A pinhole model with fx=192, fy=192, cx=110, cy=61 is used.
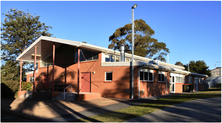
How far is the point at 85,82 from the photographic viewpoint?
20.2 m

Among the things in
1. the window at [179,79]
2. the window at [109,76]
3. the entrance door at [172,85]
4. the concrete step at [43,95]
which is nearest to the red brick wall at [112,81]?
the window at [109,76]

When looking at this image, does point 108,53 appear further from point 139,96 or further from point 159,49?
point 159,49

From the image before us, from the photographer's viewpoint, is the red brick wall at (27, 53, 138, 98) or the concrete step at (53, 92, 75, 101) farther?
the red brick wall at (27, 53, 138, 98)

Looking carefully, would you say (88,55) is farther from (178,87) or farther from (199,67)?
(199,67)

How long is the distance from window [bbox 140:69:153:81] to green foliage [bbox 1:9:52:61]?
25.6 meters

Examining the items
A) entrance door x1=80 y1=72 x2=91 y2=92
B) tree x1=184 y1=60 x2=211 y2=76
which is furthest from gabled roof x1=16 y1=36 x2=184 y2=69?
tree x1=184 y1=60 x2=211 y2=76

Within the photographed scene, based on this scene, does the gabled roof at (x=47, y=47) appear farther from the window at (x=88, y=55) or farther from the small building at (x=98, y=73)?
the window at (x=88, y=55)

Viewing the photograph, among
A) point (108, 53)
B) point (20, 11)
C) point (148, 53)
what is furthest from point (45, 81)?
point (148, 53)

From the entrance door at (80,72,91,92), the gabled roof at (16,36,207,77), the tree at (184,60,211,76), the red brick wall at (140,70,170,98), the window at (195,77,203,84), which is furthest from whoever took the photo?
the tree at (184,60,211,76)

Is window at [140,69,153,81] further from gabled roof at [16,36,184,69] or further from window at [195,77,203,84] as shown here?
window at [195,77,203,84]

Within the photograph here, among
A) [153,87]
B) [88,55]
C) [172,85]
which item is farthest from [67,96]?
[172,85]

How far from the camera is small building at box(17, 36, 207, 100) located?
17188mm

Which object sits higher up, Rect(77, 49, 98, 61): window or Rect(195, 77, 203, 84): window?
Rect(77, 49, 98, 61): window

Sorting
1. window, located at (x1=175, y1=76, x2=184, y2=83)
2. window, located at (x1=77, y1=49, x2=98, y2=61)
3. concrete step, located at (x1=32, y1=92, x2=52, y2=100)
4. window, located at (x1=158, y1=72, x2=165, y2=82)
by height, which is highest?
window, located at (x1=77, y1=49, x2=98, y2=61)
